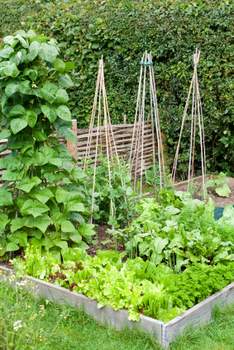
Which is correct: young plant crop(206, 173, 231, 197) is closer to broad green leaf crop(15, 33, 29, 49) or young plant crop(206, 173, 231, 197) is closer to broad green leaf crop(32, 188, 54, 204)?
broad green leaf crop(32, 188, 54, 204)

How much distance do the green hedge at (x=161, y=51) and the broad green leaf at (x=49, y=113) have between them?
3.43m

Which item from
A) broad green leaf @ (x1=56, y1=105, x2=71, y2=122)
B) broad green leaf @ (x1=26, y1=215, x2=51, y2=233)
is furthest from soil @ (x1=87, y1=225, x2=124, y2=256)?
broad green leaf @ (x1=56, y1=105, x2=71, y2=122)

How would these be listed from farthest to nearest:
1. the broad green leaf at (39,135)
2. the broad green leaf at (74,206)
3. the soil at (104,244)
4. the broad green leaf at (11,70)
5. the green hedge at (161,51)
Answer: the green hedge at (161,51)
the soil at (104,244)
the broad green leaf at (74,206)
the broad green leaf at (39,135)
the broad green leaf at (11,70)

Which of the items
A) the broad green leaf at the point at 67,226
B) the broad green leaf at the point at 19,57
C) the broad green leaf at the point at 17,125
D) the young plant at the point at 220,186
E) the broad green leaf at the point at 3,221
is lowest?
the young plant at the point at 220,186

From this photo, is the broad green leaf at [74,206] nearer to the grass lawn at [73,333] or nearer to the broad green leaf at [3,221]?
the broad green leaf at [3,221]

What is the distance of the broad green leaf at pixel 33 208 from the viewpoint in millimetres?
4066

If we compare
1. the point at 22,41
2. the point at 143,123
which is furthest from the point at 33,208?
the point at 143,123

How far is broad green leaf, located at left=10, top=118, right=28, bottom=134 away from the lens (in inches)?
156

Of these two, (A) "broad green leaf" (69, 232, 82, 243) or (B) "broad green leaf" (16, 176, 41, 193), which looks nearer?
(B) "broad green leaf" (16, 176, 41, 193)

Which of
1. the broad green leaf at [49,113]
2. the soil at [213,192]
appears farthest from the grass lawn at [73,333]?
the soil at [213,192]

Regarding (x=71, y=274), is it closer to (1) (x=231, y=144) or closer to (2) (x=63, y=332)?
(2) (x=63, y=332)

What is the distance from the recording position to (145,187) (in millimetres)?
6578

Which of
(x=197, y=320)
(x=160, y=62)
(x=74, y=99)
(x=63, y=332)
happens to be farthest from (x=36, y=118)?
(x=74, y=99)

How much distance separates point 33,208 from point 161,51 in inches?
154
